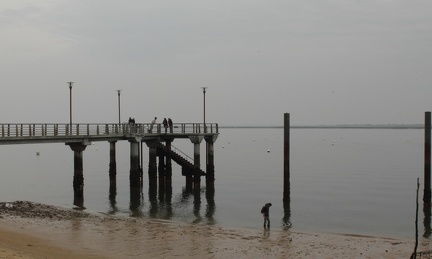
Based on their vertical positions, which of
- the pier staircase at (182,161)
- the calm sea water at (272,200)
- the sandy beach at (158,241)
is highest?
the pier staircase at (182,161)

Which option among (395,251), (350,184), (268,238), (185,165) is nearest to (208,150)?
(185,165)

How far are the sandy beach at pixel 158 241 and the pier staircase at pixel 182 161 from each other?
1814cm

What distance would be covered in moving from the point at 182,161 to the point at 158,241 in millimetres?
24203

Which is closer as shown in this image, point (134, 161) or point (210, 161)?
point (134, 161)

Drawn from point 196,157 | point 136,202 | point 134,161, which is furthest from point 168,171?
point 136,202

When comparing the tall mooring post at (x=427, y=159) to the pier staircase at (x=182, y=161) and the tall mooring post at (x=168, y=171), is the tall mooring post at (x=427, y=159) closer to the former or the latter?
the pier staircase at (x=182, y=161)

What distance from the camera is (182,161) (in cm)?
4678

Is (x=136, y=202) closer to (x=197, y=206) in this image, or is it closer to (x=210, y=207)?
(x=197, y=206)

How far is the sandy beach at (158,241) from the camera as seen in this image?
20359 millimetres

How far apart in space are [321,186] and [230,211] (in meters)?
18.7

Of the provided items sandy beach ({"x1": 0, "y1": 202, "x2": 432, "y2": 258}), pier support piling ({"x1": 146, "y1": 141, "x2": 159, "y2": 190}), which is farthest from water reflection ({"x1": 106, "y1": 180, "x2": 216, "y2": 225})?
sandy beach ({"x1": 0, "y1": 202, "x2": 432, "y2": 258})

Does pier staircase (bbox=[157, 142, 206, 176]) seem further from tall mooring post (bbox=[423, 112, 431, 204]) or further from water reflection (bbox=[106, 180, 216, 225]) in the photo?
tall mooring post (bbox=[423, 112, 431, 204])

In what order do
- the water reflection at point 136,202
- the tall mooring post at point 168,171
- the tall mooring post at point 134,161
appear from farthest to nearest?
the tall mooring post at point 168,171 → the tall mooring post at point 134,161 → the water reflection at point 136,202

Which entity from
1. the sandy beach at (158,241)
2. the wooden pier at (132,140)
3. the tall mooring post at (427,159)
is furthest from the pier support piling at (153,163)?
the tall mooring post at (427,159)
